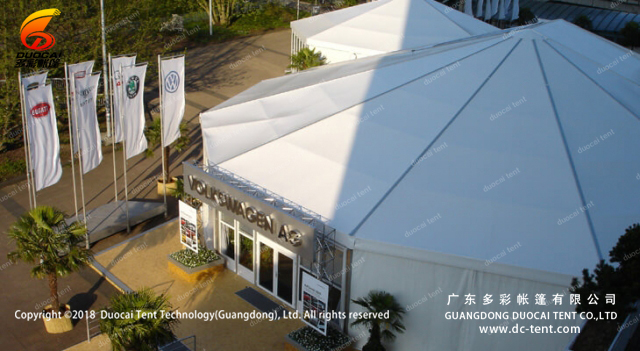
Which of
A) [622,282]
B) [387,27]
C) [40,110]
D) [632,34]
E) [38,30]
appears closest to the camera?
[622,282]

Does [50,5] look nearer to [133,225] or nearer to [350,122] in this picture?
[133,225]

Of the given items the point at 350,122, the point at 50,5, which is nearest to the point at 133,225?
the point at 350,122

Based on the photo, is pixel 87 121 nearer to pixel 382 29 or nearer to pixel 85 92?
pixel 85 92

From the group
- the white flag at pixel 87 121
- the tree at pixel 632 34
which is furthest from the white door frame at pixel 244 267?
the tree at pixel 632 34

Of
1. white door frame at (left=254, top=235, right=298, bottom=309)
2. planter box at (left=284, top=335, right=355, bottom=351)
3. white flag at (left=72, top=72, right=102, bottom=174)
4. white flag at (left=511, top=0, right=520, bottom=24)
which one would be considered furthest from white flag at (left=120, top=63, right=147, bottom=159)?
white flag at (left=511, top=0, right=520, bottom=24)

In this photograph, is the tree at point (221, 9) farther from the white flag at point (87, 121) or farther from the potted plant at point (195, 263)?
the potted plant at point (195, 263)

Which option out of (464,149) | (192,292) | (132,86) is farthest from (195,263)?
(464,149)
